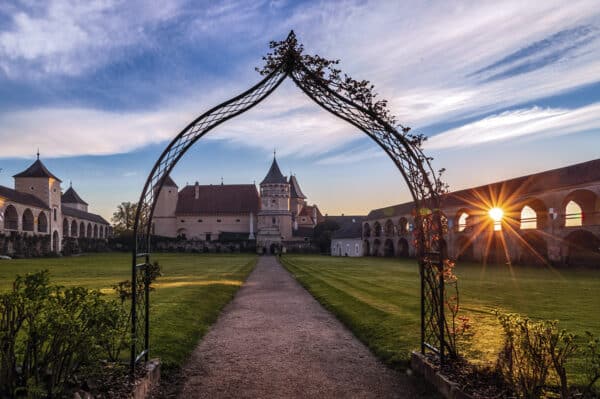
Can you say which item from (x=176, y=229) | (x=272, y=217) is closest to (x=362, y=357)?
(x=272, y=217)

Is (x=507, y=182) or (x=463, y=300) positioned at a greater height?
(x=507, y=182)

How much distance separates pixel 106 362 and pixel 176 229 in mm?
77444

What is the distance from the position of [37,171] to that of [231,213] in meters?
33.7

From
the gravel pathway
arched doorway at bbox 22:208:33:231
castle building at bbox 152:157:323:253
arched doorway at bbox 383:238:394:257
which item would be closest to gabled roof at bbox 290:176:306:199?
castle building at bbox 152:157:323:253

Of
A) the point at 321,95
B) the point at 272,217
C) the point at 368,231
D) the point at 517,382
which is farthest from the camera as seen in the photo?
the point at 272,217

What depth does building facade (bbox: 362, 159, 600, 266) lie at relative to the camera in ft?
90.3

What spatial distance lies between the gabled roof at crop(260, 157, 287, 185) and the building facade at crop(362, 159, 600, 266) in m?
40.0

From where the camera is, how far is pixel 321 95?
6.61 m

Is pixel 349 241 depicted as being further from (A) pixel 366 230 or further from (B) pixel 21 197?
(B) pixel 21 197

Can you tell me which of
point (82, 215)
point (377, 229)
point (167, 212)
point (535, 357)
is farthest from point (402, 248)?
point (82, 215)

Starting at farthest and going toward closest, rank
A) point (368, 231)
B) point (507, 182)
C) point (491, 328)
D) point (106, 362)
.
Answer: point (368, 231)
point (507, 182)
point (491, 328)
point (106, 362)

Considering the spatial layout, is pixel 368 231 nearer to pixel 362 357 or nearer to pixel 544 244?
pixel 544 244

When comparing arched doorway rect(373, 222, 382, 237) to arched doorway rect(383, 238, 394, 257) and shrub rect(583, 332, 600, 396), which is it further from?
shrub rect(583, 332, 600, 396)

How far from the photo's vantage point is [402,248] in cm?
5006
